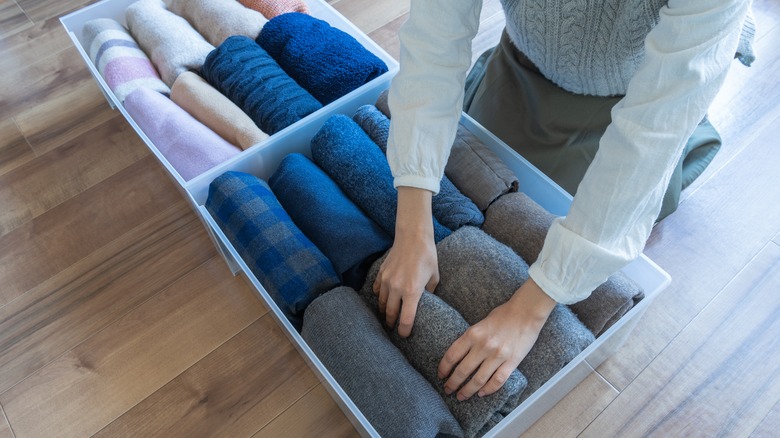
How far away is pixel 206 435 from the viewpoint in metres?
0.91

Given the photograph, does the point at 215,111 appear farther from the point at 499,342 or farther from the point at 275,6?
the point at 499,342

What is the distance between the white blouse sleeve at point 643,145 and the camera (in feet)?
1.90

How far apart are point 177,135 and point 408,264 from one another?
477 millimetres

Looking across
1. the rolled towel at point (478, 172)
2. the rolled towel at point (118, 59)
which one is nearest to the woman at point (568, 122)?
the rolled towel at point (478, 172)

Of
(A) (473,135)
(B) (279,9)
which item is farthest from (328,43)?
(A) (473,135)

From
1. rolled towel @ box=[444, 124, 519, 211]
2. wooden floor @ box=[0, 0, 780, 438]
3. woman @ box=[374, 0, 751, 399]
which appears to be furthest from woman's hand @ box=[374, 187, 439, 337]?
wooden floor @ box=[0, 0, 780, 438]

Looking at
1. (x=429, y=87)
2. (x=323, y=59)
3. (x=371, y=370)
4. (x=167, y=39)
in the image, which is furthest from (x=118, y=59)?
(x=371, y=370)

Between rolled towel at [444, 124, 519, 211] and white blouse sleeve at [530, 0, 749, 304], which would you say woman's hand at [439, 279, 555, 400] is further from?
rolled towel at [444, 124, 519, 211]

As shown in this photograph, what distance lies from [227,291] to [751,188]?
959mm

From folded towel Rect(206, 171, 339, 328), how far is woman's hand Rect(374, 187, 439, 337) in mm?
84

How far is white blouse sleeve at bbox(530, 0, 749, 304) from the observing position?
58cm

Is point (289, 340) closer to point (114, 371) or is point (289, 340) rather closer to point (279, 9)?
point (114, 371)

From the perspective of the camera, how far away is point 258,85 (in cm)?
102

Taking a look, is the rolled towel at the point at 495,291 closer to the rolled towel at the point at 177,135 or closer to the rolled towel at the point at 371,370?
the rolled towel at the point at 371,370
